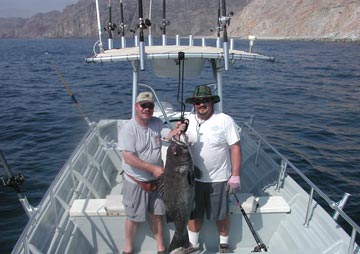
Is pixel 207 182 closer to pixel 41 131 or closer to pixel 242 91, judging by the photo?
pixel 41 131

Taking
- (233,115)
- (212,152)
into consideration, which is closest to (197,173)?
(212,152)

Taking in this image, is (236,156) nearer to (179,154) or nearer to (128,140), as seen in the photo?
(179,154)

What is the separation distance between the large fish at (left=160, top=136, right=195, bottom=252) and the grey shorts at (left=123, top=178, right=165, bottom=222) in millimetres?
331

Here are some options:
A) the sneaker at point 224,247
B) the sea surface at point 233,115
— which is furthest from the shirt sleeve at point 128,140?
the sea surface at point 233,115

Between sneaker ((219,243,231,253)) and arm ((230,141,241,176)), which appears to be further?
sneaker ((219,243,231,253))

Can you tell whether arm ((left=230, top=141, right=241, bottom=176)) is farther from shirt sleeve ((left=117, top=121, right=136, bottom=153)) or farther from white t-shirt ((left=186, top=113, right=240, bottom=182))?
shirt sleeve ((left=117, top=121, right=136, bottom=153))

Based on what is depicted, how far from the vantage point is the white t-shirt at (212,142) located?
15.8ft

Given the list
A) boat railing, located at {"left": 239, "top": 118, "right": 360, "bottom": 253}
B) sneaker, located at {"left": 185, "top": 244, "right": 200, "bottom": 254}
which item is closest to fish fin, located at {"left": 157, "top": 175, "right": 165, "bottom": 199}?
sneaker, located at {"left": 185, "top": 244, "right": 200, "bottom": 254}

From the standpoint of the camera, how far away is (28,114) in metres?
17.8

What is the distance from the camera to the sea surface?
418 inches

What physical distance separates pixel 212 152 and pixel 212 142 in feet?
0.47

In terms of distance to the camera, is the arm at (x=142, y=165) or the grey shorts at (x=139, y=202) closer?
the arm at (x=142, y=165)

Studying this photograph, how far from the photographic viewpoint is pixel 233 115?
17.7m

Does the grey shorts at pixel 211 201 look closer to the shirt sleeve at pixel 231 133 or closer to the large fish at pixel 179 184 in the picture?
the large fish at pixel 179 184
